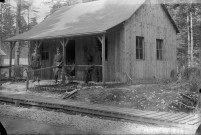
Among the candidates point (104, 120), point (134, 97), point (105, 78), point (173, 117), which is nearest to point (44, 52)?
point (105, 78)

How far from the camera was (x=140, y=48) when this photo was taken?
15227 mm

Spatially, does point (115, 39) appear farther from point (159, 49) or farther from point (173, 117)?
point (173, 117)

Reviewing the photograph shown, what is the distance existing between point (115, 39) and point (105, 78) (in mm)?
2128

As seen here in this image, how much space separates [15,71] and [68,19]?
620 centimetres

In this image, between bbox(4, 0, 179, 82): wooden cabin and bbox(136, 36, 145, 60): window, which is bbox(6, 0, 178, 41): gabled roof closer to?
bbox(4, 0, 179, 82): wooden cabin

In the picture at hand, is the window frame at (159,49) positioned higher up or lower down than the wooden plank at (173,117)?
higher up

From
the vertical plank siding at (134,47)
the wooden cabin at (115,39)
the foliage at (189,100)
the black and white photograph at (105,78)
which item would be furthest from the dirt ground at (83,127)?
the vertical plank siding at (134,47)

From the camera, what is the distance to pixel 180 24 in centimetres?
3138

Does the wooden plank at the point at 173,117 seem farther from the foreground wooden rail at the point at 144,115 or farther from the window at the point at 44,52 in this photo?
the window at the point at 44,52

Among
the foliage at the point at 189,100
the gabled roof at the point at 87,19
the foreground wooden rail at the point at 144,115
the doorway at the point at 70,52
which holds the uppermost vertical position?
the gabled roof at the point at 87,19

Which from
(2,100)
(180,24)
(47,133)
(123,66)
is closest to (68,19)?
(123,66)

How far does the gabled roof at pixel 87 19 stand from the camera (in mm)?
13371

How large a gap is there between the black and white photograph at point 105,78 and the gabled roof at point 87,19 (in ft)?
0.19

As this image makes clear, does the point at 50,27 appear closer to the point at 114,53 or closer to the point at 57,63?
the point at 57,63
